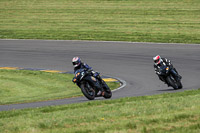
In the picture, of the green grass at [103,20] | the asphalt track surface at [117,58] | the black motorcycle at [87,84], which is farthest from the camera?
the green grass at [103,20]

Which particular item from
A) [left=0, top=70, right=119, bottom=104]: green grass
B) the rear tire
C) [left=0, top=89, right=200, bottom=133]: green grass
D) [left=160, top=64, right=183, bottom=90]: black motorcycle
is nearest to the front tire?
[left=160, top=64, right=183, bottom=90]: black motorcycle

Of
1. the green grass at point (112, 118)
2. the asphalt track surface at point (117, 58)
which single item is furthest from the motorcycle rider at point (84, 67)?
the green grass at point (112, 118)

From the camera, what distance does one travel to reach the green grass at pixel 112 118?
8.22 m

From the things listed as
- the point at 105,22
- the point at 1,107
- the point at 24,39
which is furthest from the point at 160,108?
the point at 105,22

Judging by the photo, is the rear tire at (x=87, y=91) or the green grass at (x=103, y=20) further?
the green grass at (x=103, y=20)

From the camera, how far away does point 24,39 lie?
118ft

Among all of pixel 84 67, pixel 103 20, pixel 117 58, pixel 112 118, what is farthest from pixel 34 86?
pixel 103 20

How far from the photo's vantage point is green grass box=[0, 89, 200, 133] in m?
8.22

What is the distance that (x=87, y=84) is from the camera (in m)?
14.5

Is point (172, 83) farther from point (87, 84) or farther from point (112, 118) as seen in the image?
point (112, 118)

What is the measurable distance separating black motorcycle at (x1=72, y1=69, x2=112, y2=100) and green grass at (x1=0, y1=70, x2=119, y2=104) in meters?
1.62

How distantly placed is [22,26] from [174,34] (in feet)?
45.7

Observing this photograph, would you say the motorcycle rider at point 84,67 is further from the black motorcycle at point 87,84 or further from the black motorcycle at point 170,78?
the black motorcycle at point 170,78

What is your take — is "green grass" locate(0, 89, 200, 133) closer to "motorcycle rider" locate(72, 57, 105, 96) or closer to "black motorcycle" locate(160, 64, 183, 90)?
"motorcycle rider" locate(72, 57, 105, 96)
